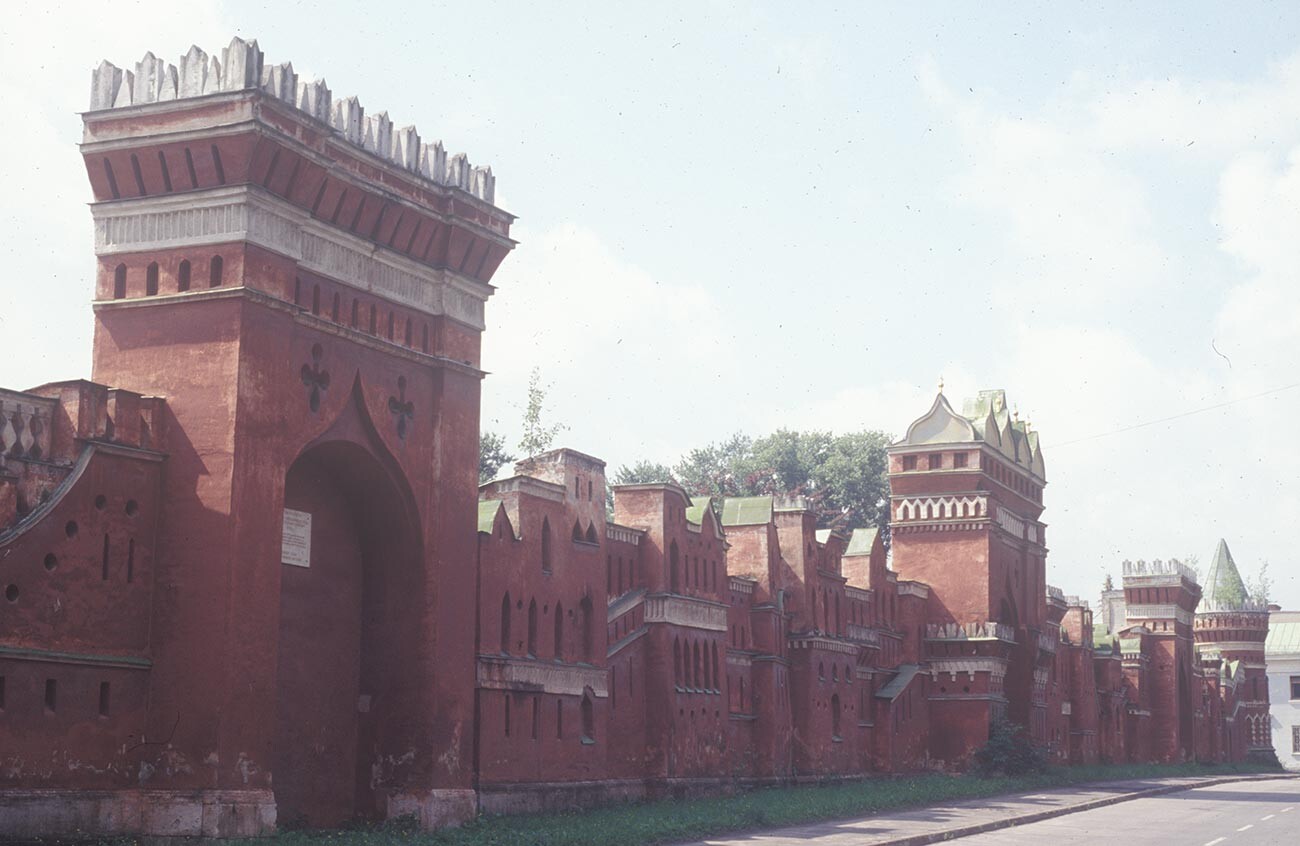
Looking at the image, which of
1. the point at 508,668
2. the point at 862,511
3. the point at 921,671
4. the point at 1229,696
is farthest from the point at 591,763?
the point at 1229,696

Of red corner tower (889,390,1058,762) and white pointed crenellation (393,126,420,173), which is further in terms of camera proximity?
red corner tower (889,390,1058,762)

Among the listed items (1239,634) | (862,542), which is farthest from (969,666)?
(1239,634)

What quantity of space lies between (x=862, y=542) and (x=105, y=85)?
93.0 feet

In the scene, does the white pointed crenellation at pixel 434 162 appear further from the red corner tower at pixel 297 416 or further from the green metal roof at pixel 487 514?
the green metal roof at pixel 487 514

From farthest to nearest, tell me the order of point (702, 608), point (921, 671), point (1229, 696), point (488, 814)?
1. point (1229, 696)
2. point (921, 671)
3. point (702, 608)
4. point (488, 814)

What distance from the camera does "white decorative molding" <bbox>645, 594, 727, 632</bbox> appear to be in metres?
30.8

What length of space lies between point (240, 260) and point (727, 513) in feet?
62.0

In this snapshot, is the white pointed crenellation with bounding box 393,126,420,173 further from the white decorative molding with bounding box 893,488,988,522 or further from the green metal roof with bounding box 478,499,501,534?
the white decorative molding with bounding box 893,488,988,522

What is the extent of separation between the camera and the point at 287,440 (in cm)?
2045

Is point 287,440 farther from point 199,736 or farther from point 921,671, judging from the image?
point 921,671

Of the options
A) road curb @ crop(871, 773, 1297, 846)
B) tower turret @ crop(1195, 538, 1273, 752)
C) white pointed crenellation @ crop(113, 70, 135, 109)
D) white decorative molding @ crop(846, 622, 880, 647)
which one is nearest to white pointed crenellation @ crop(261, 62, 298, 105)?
white pointed crenellation @ crop(113, 70, 135, 109)

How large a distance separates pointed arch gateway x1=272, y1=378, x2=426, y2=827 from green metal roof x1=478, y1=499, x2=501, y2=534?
8.64ft

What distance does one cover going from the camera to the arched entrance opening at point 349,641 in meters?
21.6

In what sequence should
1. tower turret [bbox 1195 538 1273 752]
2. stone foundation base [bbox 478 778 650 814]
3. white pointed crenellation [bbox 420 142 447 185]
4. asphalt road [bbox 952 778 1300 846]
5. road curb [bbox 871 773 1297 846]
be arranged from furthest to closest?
1. tower turret [bbox 1195 538 1273 752]
2. asphalt road [bbox 952 778 1300 846]
3. stone foundation base [bbox 478 778 650 814]
4. road curb [bbox 871 773 1297 846]
5. white pointed crenellation [bbox 420 142 447 185]
